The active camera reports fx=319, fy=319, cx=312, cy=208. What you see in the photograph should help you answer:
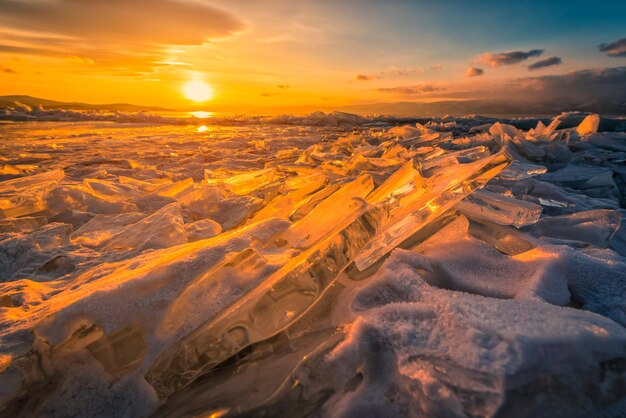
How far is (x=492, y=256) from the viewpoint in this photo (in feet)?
2.73

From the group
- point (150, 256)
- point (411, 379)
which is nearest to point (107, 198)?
point (150, 256)

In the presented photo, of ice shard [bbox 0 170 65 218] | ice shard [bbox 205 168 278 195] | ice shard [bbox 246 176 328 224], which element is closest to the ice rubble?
ice shard [bbox 246 176 328 224]

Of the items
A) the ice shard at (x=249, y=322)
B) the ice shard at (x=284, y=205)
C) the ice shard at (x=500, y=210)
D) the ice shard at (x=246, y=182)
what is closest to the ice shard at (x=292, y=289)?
the ice shard at (x=249, y=322)

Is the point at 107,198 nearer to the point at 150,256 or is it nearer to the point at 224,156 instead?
the point at 150,256

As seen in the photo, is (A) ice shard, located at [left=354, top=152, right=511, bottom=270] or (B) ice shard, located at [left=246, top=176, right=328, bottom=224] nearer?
(A) ice shard, located at [left=354, top=152, right=511, bottom=270]

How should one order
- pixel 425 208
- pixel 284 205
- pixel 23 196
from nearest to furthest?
pixel 425 208, pixel 284 205, pixel 23 196

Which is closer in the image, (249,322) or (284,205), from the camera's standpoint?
(249,322)

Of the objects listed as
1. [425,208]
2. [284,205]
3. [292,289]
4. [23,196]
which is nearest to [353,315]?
[292,289]

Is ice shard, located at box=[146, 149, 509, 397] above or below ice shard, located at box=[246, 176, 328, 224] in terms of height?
above

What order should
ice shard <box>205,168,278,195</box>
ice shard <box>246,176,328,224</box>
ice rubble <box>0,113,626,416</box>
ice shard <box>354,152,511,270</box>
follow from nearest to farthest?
ice rubble <box>0,113,626,416</box> → ice shard <box>354,152,511,270</box> → ice shard <box>246,176,328,224</box> → ice shard <box>205,168,278,195</box>

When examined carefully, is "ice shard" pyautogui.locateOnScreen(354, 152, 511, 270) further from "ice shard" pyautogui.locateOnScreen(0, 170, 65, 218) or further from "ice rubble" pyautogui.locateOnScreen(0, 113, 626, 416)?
"ice shard" pyautogui.locateOnScreen(0, 170, 65, 218)

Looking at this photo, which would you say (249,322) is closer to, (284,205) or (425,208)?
(425,208)

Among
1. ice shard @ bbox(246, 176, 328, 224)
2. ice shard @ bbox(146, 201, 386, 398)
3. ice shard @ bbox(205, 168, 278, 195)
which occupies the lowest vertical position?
ice shard @ bbox(205, 168, 278, 195)

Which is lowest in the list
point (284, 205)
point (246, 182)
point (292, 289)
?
point (246, 182)
